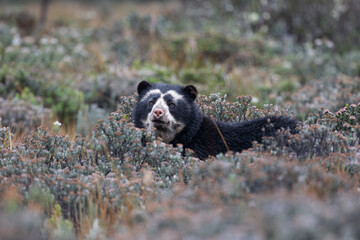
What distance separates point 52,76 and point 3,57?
1575 mm

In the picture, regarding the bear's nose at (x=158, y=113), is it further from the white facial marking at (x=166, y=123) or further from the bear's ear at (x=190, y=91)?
the bear's ear at (x=190, y=91)

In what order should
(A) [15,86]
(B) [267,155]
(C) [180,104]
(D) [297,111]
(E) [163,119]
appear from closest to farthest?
(B) [267,155] < (E) [163,119] < (C) [180,104] < (D) [297,111] < (A) [15,86]

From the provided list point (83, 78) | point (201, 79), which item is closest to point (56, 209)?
point (83, 78)

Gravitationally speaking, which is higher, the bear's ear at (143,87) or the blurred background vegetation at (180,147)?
the bear's ear at (143,87)

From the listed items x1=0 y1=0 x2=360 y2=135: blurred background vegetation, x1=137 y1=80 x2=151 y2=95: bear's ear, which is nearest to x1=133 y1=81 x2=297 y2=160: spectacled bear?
x1=137 y1=80 x2=151 y2=95: bear's ear

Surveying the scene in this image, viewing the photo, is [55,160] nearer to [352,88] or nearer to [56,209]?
[56,209]

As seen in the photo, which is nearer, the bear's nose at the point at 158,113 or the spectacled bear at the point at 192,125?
the bear's nose at the point at 158,113

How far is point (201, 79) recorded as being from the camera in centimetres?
980

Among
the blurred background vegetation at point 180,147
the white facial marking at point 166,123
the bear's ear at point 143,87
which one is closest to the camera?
the blurred background vegetation at point 180,147

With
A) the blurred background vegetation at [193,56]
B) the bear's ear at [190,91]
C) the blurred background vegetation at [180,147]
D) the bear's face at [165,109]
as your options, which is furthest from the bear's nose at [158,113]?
the blurred background vegetation at [193,56]

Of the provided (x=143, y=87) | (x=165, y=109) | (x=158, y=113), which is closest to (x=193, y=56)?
(x=143, y=87)

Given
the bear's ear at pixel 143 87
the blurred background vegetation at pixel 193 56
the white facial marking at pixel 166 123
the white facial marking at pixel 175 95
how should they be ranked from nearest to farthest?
1. the white facial marking at pixel 166 123
2. the white facial marking at pixel 175 95
3. the bear's ear at pixel 143 87
4. the blurred background vegetation at pixel 193 56

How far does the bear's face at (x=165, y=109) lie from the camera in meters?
5.09

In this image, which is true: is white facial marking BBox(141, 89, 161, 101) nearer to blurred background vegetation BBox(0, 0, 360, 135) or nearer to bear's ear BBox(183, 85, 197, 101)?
bear's ear BBox(183, 85, 197, 101)
